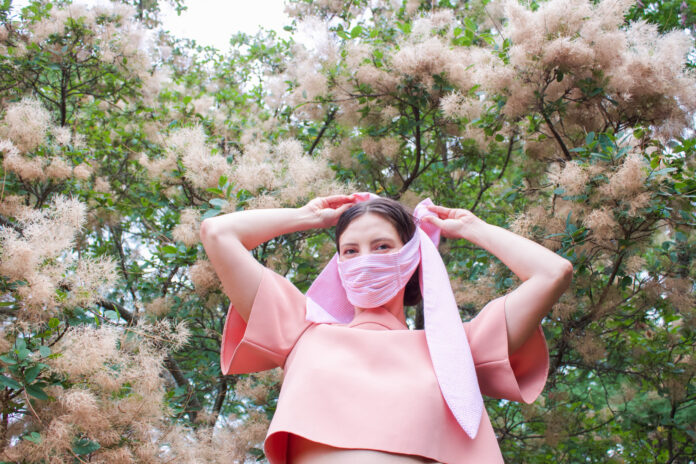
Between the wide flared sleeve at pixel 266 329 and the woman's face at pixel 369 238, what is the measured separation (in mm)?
280

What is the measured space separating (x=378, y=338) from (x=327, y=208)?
645 millimetres

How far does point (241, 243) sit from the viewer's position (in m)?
2.10

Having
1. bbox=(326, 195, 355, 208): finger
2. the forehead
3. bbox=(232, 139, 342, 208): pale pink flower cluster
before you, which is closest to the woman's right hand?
bbox=(326, 195, 355, 208): finger

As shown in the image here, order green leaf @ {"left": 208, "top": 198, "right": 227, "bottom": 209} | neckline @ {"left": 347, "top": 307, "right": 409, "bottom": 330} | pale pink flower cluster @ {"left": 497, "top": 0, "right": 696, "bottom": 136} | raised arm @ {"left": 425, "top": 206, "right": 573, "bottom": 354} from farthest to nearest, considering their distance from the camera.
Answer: green leaf @ {"left": 208, "top": 198, "right": 227, "bottom": 209}
pale pink flower cluster @ {"left": 497, "top": 0, "right": 696, "bottom": 136}
neckline @ {"left": 347, "top": 307, "right": 409, "bottom": 330}
raised arm @ {"left": 425, "top": 206, "right": 573, "bottom": 354}

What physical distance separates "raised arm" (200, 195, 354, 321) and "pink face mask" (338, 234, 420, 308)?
30cm

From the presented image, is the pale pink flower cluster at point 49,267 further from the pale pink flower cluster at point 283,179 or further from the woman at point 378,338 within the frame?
the pale pink flower cluster at point 283,179

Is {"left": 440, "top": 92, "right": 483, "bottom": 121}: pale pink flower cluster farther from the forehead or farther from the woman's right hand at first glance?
the forehead

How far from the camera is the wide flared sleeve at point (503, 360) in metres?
1.94

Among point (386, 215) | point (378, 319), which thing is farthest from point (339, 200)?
point (378, 319)

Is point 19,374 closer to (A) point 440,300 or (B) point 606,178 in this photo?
(A) point 440,300

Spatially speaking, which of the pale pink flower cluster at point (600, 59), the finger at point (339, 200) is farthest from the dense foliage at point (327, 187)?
the finger at point (339, 200)

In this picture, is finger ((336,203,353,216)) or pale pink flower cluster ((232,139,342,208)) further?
pale pink flower cluster ((232,139,342,208))

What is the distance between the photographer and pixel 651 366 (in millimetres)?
3760

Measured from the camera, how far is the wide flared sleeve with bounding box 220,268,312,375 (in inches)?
79.3
